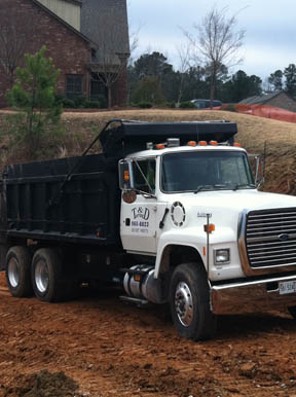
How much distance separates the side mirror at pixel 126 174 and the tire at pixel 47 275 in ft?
10.3

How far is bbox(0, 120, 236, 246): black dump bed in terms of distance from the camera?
10805 millimetres

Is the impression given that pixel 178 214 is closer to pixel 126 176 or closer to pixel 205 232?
pixel 205 232

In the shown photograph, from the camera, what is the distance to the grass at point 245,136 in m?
19.3

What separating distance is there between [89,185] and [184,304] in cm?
305

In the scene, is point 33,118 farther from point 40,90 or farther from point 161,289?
point 161,289

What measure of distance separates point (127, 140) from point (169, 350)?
3542mm

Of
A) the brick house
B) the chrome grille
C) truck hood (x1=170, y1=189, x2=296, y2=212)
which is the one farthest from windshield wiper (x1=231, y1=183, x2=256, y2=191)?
the brick house

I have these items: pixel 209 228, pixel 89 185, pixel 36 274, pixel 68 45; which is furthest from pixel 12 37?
pixel 209 228

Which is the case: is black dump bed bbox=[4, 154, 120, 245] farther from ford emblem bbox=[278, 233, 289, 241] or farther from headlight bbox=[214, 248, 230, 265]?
ford emblem bbox=[278, 233, 289, 241]

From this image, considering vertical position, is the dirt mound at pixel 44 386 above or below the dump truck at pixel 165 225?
below

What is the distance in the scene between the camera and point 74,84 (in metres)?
42.8

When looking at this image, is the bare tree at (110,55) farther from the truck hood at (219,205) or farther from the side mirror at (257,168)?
the truck hood at (219,205)

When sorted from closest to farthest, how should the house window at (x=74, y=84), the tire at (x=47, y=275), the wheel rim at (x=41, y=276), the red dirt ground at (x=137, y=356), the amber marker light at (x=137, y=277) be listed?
the red dirt ground at (x=137, y=356)
the amber marker light at (x=137, y=277)
the tire at (x=47, y=275)
the wheel rim at (x=41, y=276)
the house window at (x=74, y=84)

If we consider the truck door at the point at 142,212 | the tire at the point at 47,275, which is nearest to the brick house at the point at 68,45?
the tire at the point at 47,275
